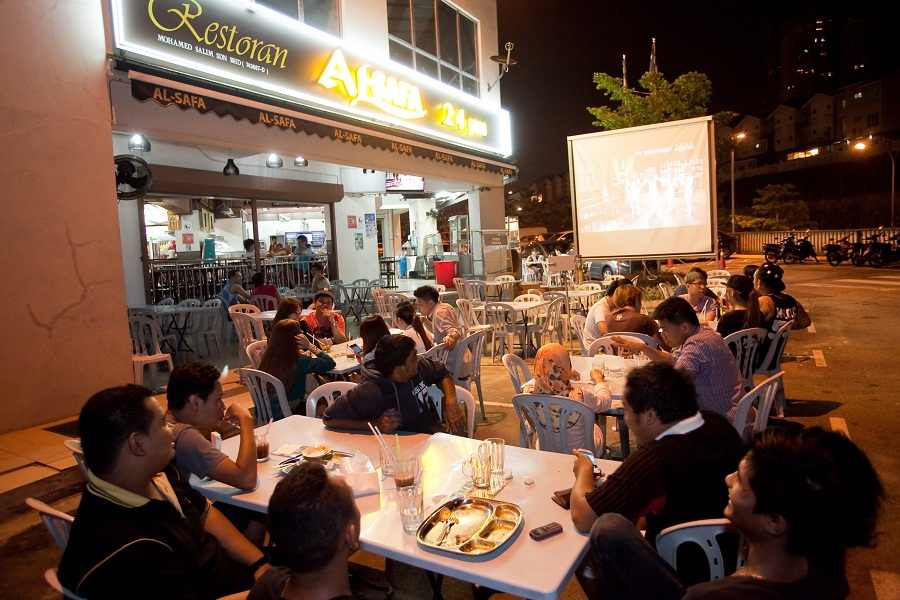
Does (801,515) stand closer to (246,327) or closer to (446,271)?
(246,327)

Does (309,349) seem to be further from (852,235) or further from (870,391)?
(852,235)

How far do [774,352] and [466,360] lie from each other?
3.03 metres

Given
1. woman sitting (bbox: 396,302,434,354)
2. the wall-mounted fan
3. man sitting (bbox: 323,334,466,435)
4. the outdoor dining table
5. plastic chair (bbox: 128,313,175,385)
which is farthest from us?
the wall-mounted fan

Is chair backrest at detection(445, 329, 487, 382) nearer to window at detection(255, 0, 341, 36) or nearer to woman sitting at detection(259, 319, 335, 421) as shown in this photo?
woman sitting at detection(259, 319, 335, 421)

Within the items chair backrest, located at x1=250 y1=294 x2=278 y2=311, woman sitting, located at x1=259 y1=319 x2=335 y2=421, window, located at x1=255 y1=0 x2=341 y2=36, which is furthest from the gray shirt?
window, located at x1=255 y1=0 x2=341 y2=36

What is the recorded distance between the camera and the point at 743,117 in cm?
6781

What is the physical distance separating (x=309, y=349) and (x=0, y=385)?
114 inches

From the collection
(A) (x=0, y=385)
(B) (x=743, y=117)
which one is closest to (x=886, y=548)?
(A) (x=0, y=385)

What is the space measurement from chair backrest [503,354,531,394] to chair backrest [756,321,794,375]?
2723 millimetres

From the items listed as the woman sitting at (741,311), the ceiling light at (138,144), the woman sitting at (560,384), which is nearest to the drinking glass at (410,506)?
the woman sitting at (560,384)

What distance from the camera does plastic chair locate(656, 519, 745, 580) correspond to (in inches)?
83.3

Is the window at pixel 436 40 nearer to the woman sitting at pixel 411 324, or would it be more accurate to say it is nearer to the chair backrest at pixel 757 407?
the woman sitting at pixel 411 324

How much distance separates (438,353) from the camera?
544cm

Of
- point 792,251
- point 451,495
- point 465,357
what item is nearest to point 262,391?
point 465,357
